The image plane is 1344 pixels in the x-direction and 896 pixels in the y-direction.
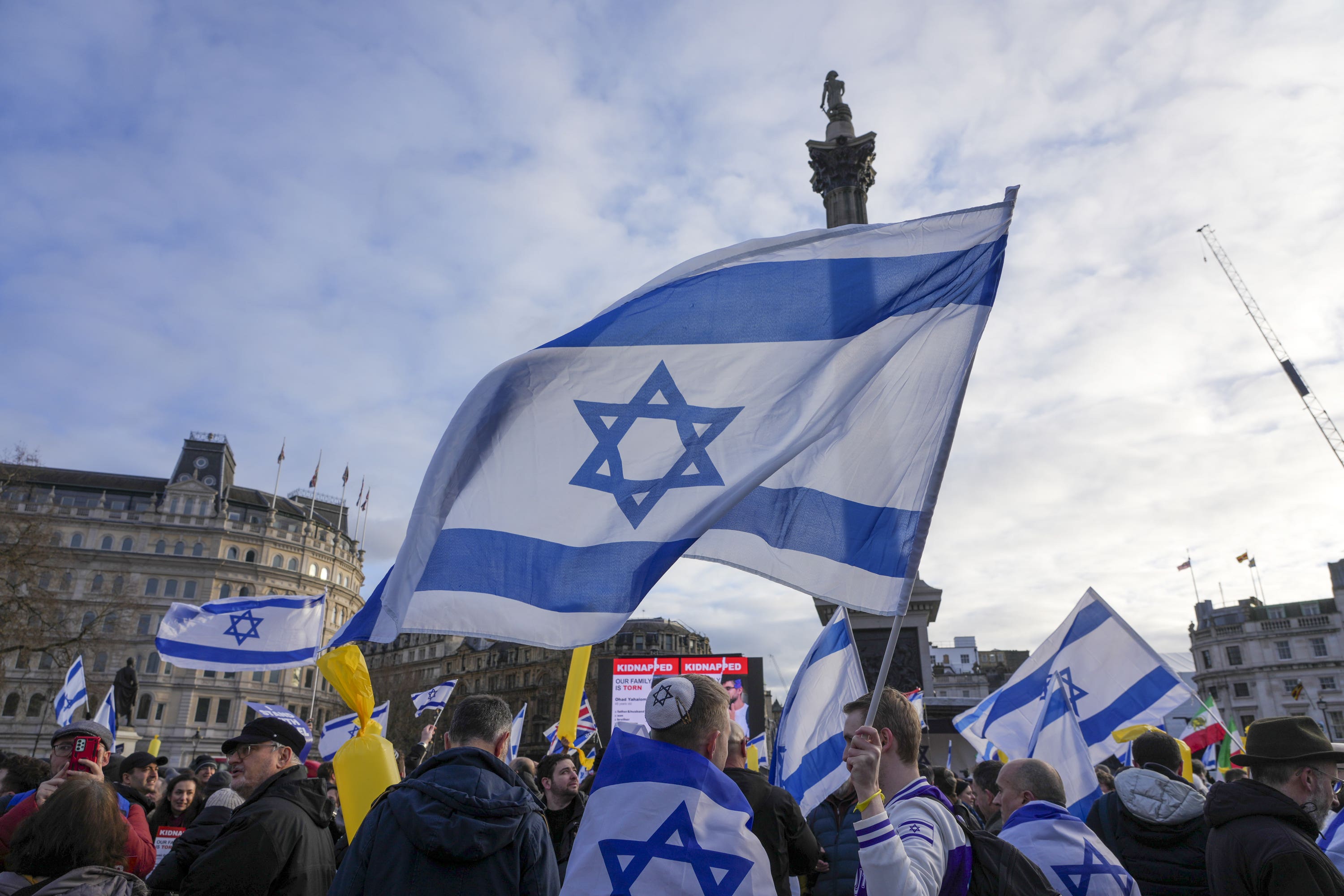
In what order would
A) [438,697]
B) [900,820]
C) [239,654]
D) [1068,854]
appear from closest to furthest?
[900,820], [1068,854], [239,654], [438,697]

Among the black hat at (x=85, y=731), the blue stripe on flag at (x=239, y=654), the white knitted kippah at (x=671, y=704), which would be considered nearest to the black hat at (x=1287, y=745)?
the white knitted kippah at (x=671, y=704)

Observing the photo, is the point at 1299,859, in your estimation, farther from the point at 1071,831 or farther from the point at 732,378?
the point at 732,378

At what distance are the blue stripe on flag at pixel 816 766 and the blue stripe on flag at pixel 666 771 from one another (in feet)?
13.1

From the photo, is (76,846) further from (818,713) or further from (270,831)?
(818,713)

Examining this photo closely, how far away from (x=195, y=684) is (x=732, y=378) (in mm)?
91687

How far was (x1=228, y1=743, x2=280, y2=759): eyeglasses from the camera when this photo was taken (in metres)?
4.69

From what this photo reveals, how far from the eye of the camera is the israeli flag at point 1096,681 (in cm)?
A: 979


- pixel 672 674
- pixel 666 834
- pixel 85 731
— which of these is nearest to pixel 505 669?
pixel 672 674

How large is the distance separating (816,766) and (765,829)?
254 centimetres

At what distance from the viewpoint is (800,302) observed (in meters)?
4.84

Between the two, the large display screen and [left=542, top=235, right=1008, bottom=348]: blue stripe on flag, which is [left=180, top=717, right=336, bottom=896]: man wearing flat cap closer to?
[left=542, top=235, right=1008, bottom=348]: blue stripe on flag

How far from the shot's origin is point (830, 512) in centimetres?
468

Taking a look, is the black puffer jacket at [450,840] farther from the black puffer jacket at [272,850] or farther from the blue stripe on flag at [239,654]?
the blue stripe on flag at [239,654]

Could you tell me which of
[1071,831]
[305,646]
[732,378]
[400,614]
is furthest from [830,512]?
[305,646]
